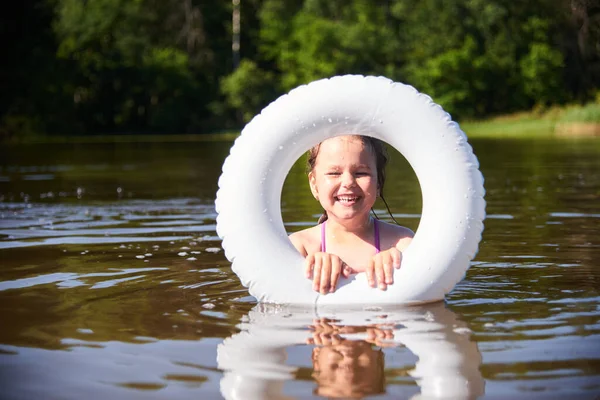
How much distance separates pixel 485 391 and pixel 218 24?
164ft

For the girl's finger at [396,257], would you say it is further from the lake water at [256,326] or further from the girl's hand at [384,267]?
the lake water at [256,326]

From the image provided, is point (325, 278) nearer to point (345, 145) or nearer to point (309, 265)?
point (309, 265)

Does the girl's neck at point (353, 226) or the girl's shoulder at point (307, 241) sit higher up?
the girl's neck at point (353, 226)

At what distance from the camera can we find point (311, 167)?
492 centimetres

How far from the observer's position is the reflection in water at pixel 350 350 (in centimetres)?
315

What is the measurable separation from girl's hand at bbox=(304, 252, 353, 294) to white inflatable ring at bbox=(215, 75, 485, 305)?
0.04 meters

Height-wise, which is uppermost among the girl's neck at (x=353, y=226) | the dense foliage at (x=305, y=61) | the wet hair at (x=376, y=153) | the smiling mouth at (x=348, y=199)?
the dense foliage at (x=305, y=61)

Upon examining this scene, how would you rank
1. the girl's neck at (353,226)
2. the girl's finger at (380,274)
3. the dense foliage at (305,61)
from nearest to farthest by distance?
the girl's finger at (380,274) → the girl's neck at (353,226) → the dense foliage at (305,61)

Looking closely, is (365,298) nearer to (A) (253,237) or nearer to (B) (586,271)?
(A) (253,237)

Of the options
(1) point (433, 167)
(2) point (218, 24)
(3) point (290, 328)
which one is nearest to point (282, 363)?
(3) point (290, 328)

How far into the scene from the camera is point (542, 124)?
35656mm


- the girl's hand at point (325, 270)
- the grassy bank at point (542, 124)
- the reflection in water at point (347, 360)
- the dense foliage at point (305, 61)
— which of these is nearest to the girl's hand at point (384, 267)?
the girl's hand at point (325, 270)

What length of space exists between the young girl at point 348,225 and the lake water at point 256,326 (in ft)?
0.66

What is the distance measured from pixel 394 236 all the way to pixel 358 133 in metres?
0.54
